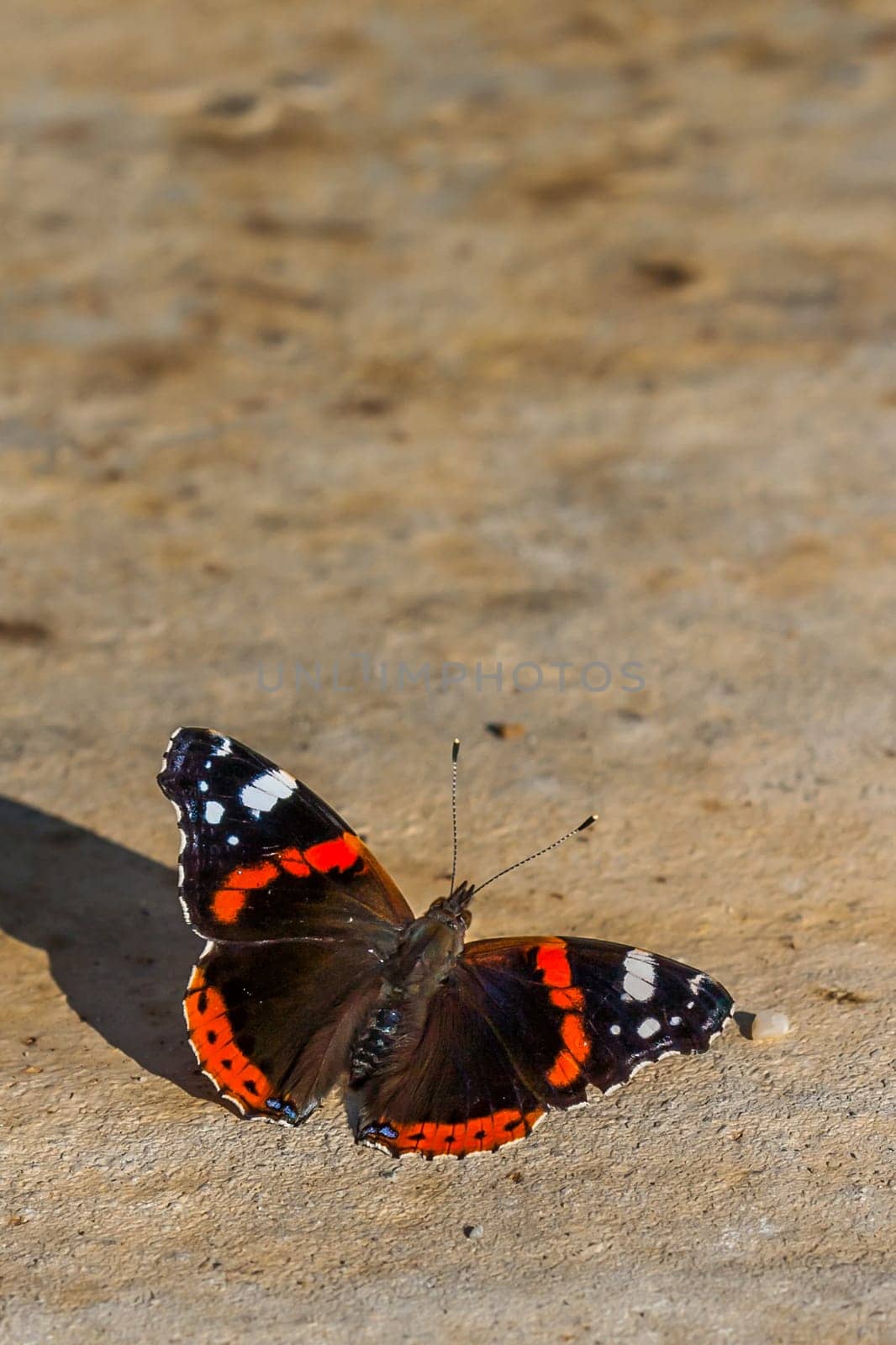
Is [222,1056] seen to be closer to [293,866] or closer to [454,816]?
[293,866]

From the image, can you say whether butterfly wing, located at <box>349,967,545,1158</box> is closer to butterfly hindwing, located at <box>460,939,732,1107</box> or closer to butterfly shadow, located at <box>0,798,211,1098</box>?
butterfly hindwing, located at <box>460,939,732,1107</box>

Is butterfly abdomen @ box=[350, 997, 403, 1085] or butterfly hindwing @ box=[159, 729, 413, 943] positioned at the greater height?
butterfly hindwing @ box=[159, 729, 413, 943]

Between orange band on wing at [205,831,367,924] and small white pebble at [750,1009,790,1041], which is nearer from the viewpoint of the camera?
orange band on wing at [205,831,367,924]

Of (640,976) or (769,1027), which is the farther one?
(769,1027)

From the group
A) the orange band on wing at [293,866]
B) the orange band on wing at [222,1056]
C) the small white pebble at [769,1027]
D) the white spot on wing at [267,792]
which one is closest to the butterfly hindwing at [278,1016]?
the orange band on wing at [222,1056]

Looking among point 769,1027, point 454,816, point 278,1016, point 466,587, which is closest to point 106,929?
point 278,1016

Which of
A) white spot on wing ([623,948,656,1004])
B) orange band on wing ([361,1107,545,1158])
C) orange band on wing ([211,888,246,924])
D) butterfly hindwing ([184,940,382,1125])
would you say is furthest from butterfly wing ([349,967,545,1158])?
orange band on wing ([211,888,246,924])
